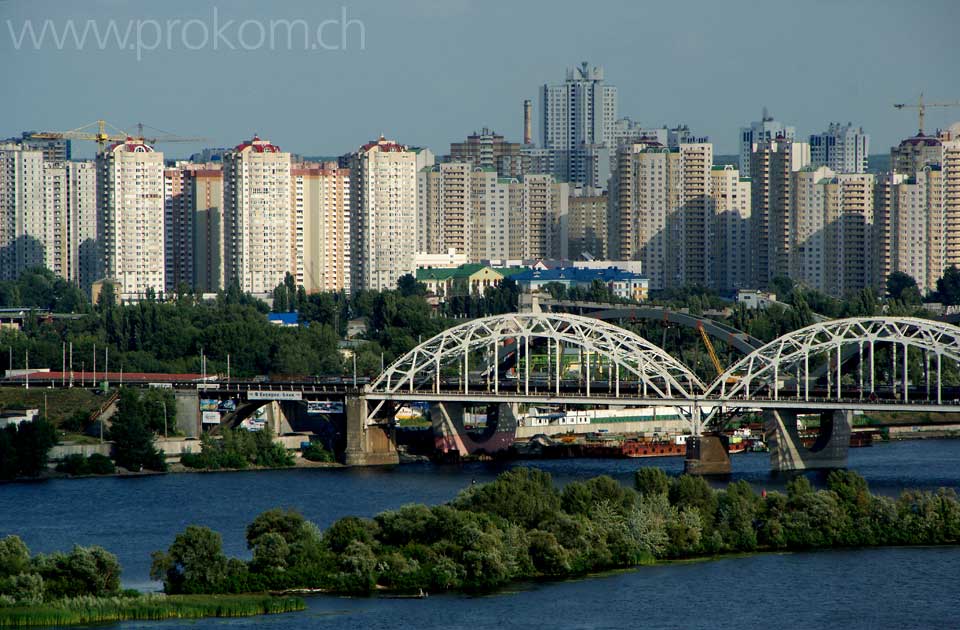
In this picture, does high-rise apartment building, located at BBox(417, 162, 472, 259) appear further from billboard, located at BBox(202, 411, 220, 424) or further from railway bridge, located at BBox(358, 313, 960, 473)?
billboard, located at BBox(202, 411, 220, 424)

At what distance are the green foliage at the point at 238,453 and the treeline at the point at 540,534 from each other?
39.6ft

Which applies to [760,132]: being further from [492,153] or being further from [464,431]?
[464,431]

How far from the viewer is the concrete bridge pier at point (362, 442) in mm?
45062

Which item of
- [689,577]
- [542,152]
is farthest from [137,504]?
[542,152]

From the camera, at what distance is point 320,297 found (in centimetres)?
7388

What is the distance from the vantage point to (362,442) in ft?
148

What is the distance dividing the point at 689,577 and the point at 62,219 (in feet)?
227

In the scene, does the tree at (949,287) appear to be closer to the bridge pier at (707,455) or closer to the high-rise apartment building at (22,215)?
the bridge pier at (707,455)

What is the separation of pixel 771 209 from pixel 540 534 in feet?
215

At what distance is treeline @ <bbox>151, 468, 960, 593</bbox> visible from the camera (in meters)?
29.1

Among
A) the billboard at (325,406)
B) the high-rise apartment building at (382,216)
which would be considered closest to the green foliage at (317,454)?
the billboard at (325,406)

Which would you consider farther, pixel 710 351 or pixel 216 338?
pixel 216 338

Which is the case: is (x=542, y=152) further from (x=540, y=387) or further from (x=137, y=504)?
(x=137, y=504)

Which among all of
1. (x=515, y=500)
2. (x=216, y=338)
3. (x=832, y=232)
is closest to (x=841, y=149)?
(x=832, y=232)
